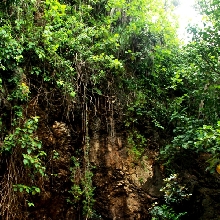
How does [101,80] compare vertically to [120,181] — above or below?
above

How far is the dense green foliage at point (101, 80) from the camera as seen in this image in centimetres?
380

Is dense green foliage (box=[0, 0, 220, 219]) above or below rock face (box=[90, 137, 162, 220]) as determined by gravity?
above

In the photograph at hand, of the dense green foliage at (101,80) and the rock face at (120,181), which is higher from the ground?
the dense green foliage at (101,80)

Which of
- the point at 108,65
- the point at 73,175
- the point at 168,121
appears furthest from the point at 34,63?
the point at 168,121

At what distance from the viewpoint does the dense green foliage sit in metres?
3.80

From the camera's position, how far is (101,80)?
17.2 ft

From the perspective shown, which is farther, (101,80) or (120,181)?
(101,80)

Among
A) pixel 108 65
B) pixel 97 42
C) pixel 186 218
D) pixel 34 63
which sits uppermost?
pixel 97 42

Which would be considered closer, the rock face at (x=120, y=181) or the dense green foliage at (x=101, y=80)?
the dense green foliage at (x=101, y=80)

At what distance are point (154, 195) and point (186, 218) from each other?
0.68 metres

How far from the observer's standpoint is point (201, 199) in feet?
16.1

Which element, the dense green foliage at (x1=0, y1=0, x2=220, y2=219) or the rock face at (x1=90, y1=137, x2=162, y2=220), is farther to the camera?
the rock face at (x1=90, y1=137, x2=162, y2=220)

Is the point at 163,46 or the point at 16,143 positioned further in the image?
the point at 163,46

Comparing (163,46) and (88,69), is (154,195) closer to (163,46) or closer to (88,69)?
(88,69)
